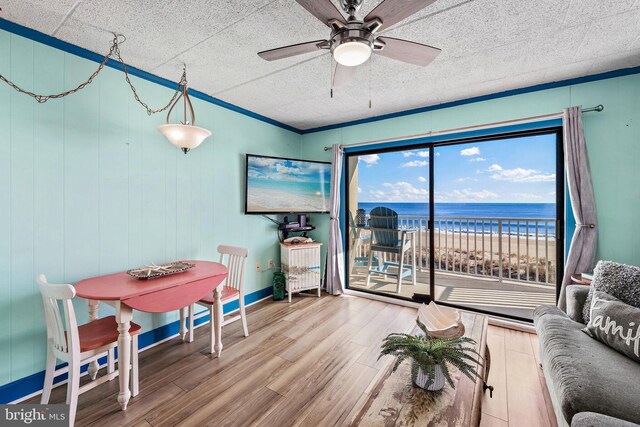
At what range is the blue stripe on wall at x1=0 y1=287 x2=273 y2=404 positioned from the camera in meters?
1.62

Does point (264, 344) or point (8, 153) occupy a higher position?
point (8, 153)

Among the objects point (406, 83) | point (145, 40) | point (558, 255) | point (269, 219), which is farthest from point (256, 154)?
point (558, 255)

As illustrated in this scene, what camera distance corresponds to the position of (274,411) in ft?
5.13

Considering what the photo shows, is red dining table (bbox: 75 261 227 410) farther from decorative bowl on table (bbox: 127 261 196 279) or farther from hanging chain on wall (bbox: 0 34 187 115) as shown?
hanging chain on wall (bbox: 0 34 187 115)

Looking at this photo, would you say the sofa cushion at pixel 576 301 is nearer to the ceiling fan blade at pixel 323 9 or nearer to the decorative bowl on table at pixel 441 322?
the decorative bowl on table at pixel 441 322

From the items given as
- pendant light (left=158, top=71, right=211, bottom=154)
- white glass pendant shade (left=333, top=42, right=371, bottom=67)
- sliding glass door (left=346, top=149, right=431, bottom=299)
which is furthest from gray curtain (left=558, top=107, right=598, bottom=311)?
pendant light (left=158, top=71, right=211, bottom=154)

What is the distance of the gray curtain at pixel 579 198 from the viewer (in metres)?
2.22

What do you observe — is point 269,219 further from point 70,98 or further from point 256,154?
point 70,98

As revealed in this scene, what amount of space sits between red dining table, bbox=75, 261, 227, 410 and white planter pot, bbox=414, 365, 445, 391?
5.05 ft

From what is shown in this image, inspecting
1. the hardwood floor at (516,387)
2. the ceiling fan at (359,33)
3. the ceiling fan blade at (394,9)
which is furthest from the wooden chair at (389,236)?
the ceiling fan blade at (394,9)

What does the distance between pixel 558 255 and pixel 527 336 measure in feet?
2.70

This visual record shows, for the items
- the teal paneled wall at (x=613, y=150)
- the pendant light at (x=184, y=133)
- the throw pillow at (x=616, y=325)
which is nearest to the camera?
the throw pillow at (x=616, y=325)

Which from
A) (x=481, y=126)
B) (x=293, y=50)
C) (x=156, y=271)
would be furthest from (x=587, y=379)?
(x=156, y=271)

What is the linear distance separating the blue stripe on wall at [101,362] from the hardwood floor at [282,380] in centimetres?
8
